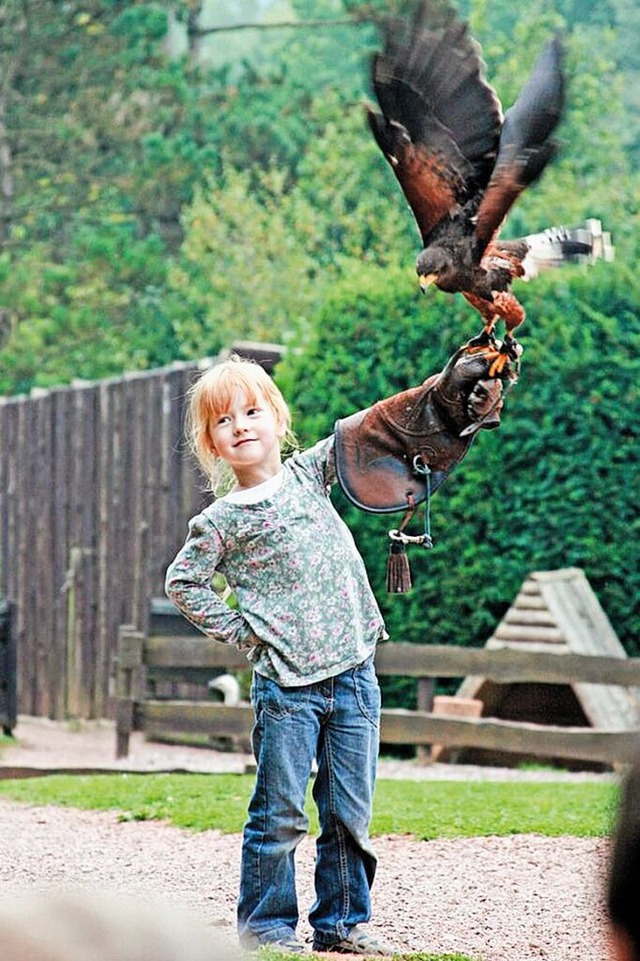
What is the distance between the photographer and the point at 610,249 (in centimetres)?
455

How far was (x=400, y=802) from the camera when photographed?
7172mm

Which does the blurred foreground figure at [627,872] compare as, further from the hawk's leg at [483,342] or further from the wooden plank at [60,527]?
the wooden plank at [60,527]

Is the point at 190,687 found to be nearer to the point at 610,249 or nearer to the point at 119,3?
the point at 610,249

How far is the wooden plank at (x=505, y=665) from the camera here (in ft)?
28.1

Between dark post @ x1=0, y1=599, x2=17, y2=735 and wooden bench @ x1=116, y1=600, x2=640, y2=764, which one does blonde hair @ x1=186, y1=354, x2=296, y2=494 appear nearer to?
wooden bench @ x1=116, y1=600, x2=640, y2=764

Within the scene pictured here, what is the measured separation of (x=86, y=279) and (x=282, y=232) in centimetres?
300

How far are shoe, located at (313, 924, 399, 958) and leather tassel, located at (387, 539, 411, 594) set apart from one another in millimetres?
879

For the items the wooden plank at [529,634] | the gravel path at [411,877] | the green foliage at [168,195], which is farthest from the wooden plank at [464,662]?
the green foliage at [168,195]

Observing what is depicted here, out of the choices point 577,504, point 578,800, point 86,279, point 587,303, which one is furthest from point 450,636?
point 86,279

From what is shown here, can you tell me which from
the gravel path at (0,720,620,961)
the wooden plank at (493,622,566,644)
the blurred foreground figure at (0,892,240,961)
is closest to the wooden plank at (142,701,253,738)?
the wooden plank at (493,622,566,644)

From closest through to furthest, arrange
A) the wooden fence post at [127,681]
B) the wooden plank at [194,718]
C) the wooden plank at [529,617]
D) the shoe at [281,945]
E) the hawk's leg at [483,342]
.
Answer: the shoe at [281,945] → the hawk's leg at [483,342] → the wooden plank at [194,718] → the wooden plank at [529,617] → the wooden fence post at [127,681]

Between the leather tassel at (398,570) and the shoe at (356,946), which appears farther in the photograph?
the leather tassel at (398,570)

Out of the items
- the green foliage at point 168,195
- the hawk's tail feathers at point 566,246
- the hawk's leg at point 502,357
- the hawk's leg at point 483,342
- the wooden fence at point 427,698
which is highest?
the green foliage at point 168,195

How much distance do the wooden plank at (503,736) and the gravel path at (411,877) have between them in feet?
7.21
